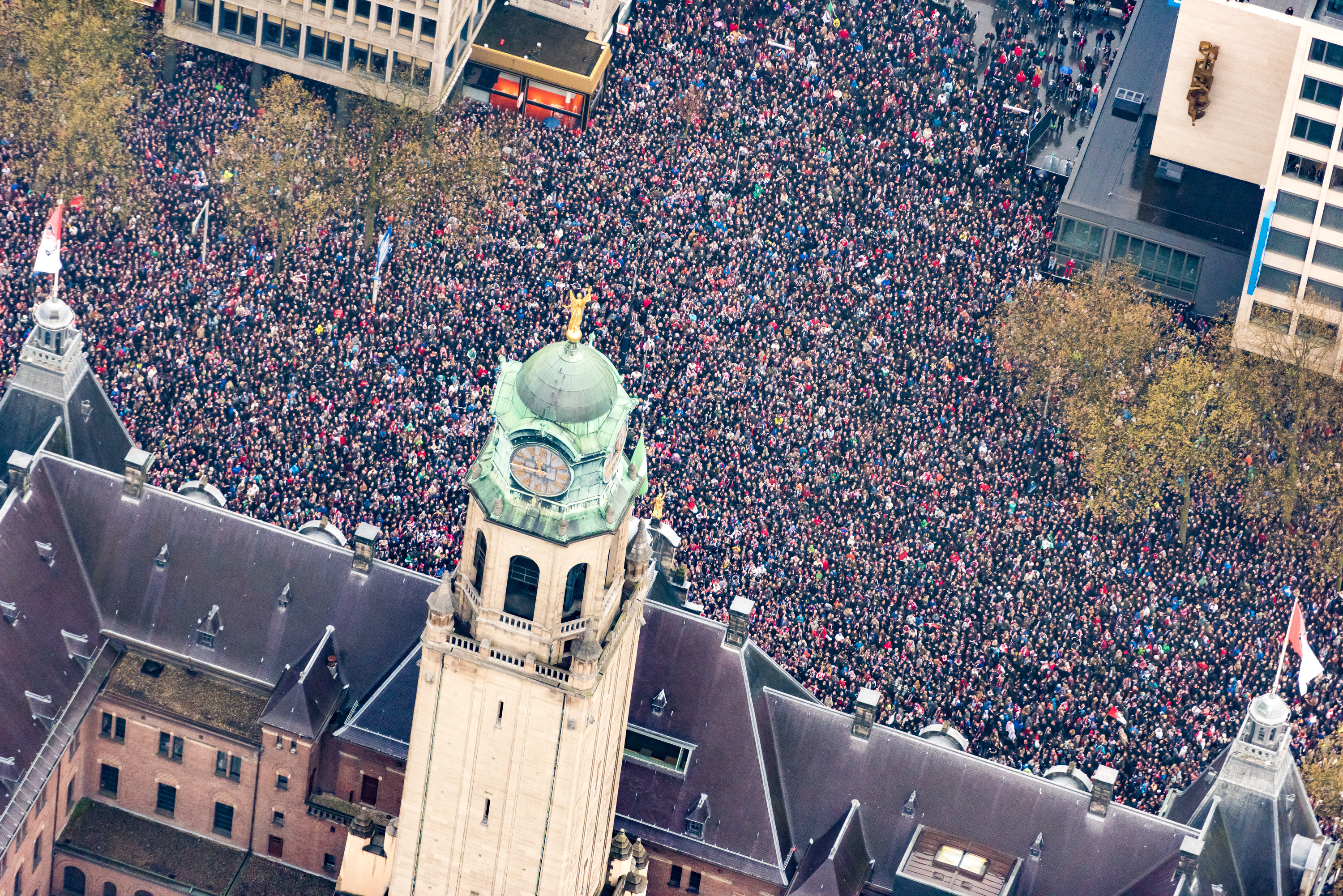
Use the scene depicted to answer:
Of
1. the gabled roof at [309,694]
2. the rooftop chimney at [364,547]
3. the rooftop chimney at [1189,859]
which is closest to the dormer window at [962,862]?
the rooftop chimney at [1189,859]

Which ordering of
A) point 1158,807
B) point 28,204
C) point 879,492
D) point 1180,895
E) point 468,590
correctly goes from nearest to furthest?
point 468,590 < point 1180,895 < point 1158,807 < point 879,492 < point 28,204

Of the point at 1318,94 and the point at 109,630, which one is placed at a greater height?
the point at 1318,94

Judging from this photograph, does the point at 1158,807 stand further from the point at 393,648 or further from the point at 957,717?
the point at 393,648

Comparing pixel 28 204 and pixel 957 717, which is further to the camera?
pixel 28 204

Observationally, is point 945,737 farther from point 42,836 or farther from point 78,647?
point 42,836

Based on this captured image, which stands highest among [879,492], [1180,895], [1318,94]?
[1318,94]

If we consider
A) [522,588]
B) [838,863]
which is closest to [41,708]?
[522,588]

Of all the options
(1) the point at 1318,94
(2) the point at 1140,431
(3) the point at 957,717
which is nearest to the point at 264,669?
(3) the point at 957,717
